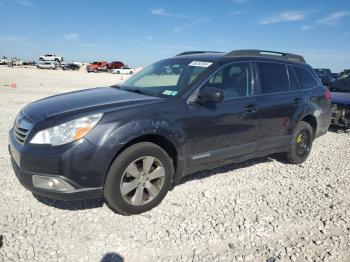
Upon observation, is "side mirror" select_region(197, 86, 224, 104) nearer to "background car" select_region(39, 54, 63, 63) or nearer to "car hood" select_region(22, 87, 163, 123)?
"car hood" select_region(22, 87, 163, 123)

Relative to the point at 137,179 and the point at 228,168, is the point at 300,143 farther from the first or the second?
the point at 137,179

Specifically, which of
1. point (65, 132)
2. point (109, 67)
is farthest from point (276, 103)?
point (109, 67)

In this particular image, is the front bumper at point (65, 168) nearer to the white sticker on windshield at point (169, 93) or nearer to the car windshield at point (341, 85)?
the white sticker on windshield at point (169, 93)

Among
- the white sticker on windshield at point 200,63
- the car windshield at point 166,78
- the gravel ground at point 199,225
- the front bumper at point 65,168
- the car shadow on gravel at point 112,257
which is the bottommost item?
the car shadow on gravel at point 112,257

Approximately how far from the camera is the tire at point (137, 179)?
12.1 feet

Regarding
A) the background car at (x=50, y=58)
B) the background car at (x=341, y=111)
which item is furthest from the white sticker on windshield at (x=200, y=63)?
the background car at (x=50, y=58)

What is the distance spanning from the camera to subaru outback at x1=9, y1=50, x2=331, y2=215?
3504mm

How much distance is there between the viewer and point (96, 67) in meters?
55.9

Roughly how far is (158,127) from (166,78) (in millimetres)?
1246

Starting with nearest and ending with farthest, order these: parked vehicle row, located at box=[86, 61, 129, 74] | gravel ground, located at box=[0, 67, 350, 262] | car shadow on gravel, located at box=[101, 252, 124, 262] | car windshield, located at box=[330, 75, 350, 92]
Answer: car shadow on gravel, located at box=[101, 252, 124, 262]
gravel ground, located at box=[0, 67, 350, 262]
car windshield, located at box=[330, 75, 350, 92]
parked vehicle row, located at box=[86, 61, 129, 74]

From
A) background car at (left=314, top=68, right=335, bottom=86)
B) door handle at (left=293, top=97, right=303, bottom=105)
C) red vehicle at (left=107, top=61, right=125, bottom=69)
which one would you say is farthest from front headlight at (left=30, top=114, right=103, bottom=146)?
red vehicle at (left=107, top=61, right=125, bottom=69)

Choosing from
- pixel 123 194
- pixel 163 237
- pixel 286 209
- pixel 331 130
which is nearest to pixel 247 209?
pixel 286 209

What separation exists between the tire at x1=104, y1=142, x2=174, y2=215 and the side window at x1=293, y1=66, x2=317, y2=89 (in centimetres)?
320

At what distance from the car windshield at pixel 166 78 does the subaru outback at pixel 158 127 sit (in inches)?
0.8
